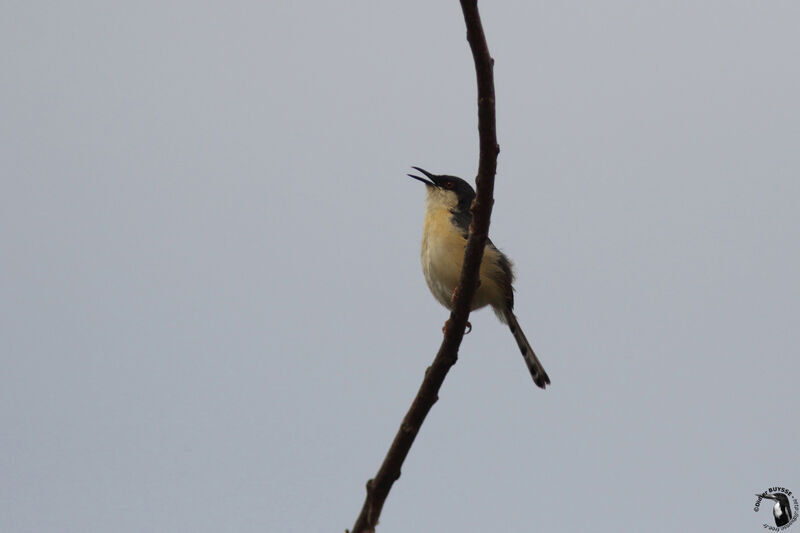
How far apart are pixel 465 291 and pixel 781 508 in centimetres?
384

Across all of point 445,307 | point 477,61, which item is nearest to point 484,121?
point 477,61

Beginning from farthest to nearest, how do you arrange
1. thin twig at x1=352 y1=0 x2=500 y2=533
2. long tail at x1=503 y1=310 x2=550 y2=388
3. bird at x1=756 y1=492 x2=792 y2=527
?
long tail at x1=503 y1=310 x2=550 y2=388, bird at x1=756 y1=492 x2=792 y2=527, thin twig at x1=352 y1=0 x2=500 y2=533

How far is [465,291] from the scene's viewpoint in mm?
4406

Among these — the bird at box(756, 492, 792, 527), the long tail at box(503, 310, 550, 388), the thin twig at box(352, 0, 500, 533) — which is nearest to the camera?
the thin twig at box(352, 0, 500, 533)

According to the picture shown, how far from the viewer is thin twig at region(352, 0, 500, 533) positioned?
11.6 feet

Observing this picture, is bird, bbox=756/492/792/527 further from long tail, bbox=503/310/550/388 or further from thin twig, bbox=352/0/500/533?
thin twig, bbox=352/0/500/533

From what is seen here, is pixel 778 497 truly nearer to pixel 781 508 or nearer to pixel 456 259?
pixel 781 508

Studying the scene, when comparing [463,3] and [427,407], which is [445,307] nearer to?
[427,407]

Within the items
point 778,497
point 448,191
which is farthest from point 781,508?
point 448,191

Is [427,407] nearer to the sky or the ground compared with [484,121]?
nearer to the ground

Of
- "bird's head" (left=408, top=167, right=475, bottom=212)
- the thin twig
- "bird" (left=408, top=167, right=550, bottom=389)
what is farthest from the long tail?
the thin twig

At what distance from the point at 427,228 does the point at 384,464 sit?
3.90m

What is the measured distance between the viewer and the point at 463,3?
10.8 ft

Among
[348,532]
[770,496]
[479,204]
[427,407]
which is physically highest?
[770,496]
